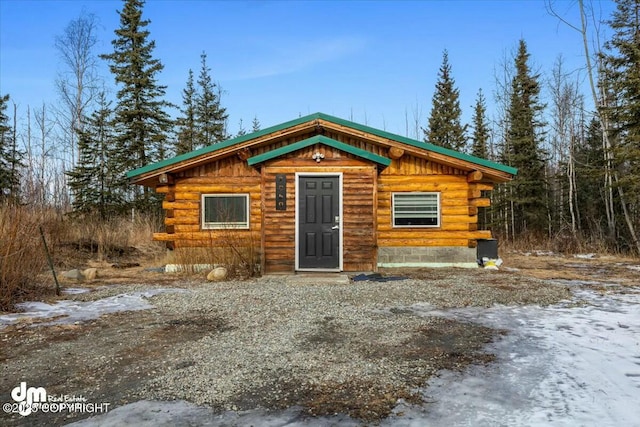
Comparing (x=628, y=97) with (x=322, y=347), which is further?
(x=628, y=97)

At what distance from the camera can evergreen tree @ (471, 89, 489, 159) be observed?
30.0 m

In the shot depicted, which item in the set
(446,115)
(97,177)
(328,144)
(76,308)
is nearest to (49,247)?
(76,308)

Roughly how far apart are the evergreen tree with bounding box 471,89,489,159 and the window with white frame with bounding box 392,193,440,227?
20.3m

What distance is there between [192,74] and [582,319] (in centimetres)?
3505

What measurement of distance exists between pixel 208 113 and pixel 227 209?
23.7m

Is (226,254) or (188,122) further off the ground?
(188,122)

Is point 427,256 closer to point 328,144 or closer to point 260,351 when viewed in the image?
point 328,144

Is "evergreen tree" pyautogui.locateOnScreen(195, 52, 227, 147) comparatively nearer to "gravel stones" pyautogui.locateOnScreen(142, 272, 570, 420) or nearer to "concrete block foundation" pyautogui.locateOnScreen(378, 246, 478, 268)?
"concrete block foundation" pyautogui.locateOnScreen(378, 246, 478, 268)

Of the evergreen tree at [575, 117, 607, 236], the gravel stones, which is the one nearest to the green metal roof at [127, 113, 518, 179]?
the gravel stones

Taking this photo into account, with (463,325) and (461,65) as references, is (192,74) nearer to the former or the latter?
(461,65)

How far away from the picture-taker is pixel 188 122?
32.7 metres

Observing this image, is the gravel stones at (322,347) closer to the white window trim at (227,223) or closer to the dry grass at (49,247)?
the dry grass at (49,247)

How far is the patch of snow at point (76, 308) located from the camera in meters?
5.71

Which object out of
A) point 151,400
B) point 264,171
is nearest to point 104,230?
point 264,171
